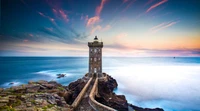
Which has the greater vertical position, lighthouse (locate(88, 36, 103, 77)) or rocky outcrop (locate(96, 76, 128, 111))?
lighthouse (locate(88, 36, 103, 77))

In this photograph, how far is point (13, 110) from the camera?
6.48 metres

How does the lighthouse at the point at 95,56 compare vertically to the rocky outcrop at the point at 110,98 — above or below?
above

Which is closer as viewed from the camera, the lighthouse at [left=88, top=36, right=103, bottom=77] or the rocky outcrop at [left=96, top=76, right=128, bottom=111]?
the rocky outcrop at [left=96, top=76, right=128, bottom=111]

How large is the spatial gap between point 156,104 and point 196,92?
49.8 ft

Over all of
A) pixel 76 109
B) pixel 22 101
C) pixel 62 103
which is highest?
pixel 22 101

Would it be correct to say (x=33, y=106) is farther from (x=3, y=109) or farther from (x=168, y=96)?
(x=168, y=96)

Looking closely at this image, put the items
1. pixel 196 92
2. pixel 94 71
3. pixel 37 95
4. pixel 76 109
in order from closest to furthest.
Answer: pixel 37 95, pixel 76 109, pixel 94 71, pixel 196 92

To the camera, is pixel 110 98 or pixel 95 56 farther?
pixel 95 56

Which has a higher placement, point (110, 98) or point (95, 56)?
point (95, 56)

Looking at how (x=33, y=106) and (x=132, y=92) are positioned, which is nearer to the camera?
(x=33, y=106)

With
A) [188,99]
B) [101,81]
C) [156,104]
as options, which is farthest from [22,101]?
[188,99]

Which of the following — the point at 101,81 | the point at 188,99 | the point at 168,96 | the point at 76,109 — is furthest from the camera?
the point at 168,96

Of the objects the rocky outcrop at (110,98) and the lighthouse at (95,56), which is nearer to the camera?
the rocky outcrop at (110,98)

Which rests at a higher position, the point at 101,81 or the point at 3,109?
the point at 3,109
